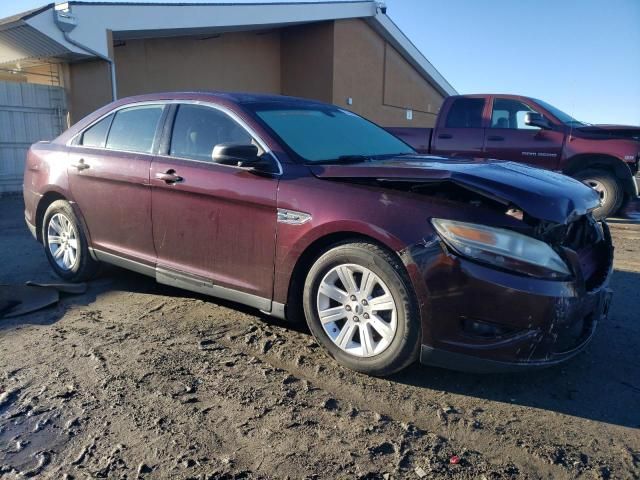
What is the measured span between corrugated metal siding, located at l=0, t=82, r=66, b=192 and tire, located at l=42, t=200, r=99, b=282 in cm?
769

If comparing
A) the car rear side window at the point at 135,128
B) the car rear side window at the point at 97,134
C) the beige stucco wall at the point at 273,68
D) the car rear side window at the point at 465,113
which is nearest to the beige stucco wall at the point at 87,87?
the beige stucco wall at the point at 273,68

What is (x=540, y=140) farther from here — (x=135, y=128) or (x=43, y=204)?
(x=43, y=204)

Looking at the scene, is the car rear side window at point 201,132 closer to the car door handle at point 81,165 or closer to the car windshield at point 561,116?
the car door handle at point 81,165

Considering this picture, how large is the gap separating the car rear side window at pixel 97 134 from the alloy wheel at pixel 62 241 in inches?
28.4

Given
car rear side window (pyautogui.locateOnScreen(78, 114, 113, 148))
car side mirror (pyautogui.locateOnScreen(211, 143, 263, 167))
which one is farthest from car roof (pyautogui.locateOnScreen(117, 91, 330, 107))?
car side mirror (pyautogui.locateOnScreen(211, 143, 263, 167))

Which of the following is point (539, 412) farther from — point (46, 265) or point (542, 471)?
point (46, 265)

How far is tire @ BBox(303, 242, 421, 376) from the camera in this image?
9.85ft

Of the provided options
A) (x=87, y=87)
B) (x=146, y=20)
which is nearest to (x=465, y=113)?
(x=146, y=20)

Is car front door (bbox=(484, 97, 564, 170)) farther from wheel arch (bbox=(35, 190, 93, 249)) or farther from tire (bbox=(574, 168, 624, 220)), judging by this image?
wheel arch (bbox=(35, 190, 93, 249))

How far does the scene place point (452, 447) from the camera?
256 centimetres

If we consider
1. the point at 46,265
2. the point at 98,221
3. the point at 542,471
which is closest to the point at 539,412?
the point at 542,471

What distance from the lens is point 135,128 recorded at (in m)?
4.55

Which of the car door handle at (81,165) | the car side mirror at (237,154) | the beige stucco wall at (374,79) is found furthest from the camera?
the beige stucco wall at (374,79)

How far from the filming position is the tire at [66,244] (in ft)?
16.1
